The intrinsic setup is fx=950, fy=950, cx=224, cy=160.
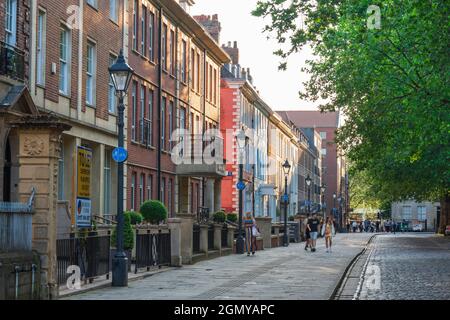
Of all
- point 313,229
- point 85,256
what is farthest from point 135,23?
point 85,256

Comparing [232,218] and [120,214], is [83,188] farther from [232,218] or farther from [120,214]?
[232,218]

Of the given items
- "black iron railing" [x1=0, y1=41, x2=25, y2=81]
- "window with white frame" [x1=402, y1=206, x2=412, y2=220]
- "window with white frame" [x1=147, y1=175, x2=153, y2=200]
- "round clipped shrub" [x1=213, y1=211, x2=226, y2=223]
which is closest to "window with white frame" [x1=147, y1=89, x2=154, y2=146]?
"window with white frame" [x1=147, y1=175, x2=153, y2=200]

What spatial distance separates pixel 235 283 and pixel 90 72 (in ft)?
43.3

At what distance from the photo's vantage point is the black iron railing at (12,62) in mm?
23469

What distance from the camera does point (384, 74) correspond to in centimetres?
3181

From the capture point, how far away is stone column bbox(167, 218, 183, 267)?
2639cm

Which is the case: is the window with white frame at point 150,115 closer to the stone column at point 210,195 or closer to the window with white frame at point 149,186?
the window with white frame at point 149,186

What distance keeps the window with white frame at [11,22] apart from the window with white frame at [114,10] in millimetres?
9489

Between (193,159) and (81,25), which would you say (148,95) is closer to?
(193,159)

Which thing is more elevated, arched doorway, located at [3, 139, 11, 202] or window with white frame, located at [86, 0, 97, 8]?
window with white frame, located at [86, 0, 97, 8]

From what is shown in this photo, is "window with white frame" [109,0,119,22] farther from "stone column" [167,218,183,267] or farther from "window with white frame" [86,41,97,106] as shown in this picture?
"stone column" [167,218,183,267]

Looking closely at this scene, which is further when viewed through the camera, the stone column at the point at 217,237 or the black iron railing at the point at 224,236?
the black iron railing at the point at 224,236

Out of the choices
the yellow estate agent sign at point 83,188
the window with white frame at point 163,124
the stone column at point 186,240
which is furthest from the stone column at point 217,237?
the window with white frame at point 163,124

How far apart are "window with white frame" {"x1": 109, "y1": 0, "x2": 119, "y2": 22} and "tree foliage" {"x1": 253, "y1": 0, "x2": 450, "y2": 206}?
203 inches
